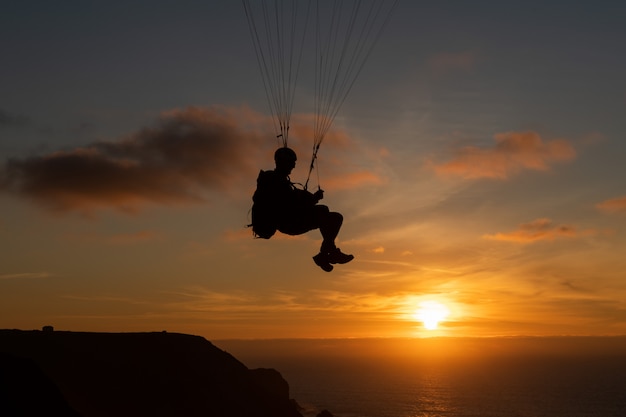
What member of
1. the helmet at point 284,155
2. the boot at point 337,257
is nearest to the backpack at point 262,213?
the helmet at point 284,155

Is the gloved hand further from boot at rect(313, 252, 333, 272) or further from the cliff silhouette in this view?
the cliff silhouette

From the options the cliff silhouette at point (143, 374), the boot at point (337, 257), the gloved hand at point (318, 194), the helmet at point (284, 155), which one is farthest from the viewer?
the cliff silhouette at point (143, 374)

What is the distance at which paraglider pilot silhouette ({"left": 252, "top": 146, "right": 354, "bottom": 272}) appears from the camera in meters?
13.6

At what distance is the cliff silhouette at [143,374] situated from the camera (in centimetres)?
3878

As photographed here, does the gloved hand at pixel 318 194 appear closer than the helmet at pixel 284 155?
Yes

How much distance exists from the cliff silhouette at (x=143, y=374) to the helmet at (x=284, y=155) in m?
23.1

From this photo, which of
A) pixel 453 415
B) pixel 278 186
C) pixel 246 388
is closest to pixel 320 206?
pixel 278 186

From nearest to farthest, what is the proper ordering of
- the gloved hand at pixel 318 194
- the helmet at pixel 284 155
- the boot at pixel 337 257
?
1. the gloved hand at pixel 318 194
2. the helmet at pixel 284 155
3. the boot at pixel 337 257

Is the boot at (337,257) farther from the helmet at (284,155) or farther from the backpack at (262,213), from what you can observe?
the helmet at (284,155)

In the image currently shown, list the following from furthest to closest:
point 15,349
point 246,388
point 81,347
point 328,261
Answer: point 246,388 → point 81,347 → point 15,349 → point 328,261

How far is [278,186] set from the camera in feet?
44.5

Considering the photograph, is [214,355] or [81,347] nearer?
[81,347]

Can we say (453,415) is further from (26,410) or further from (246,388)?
(26,410)

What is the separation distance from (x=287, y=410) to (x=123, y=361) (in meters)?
23.3
